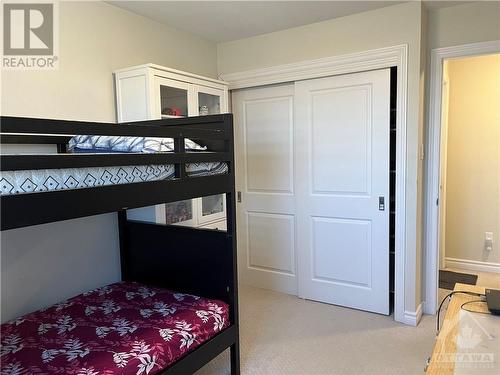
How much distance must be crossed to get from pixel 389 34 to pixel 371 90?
15.6 inches

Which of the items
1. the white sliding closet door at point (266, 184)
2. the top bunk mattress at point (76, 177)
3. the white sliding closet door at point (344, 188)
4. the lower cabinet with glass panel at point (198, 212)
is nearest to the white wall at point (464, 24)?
the white sliding closet door at point (344, 188)

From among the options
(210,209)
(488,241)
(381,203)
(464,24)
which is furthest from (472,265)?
(210,209)

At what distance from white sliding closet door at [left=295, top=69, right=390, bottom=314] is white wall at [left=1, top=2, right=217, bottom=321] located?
1.37m

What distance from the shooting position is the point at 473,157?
149 inches

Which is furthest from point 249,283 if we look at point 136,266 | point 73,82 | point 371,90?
point 73,82

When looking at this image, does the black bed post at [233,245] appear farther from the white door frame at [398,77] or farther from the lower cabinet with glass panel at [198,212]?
the white door frame at [398,77]

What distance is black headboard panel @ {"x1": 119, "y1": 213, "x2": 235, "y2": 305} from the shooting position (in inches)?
83.7

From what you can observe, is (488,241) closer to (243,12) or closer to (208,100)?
(208,100)

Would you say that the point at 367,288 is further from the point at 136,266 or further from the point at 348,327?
the point at 136,266

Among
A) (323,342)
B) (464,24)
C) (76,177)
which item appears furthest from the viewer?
(464,24)

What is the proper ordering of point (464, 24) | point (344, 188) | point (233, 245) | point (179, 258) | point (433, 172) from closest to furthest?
point (233, 245) → point (179, 258) → point (464, 24) → point (433, 172) → point (344, 188)

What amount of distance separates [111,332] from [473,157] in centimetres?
369

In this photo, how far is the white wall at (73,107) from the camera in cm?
200

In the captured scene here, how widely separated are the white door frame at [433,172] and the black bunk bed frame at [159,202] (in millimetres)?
1631
